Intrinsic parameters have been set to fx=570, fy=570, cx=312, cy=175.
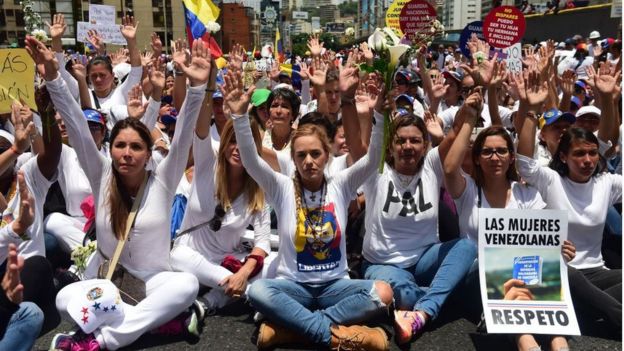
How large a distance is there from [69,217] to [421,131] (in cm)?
292

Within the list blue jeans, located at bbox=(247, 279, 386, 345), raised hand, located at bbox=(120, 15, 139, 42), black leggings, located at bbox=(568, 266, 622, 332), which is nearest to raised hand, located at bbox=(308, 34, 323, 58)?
raised hand, located at bbox=(120, 15, 139, 42)

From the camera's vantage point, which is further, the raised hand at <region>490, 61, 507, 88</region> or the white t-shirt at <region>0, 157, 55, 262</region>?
the raised hand at <region>490, 61, 507, 88</region>

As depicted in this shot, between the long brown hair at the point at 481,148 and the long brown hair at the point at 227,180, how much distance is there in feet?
5.16

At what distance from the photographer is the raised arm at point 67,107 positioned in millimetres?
3298

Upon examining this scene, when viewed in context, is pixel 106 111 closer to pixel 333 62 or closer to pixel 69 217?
pixel 69 217

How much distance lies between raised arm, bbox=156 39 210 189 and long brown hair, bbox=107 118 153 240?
8.5 inches

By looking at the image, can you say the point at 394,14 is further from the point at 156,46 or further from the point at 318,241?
the point at 318,241

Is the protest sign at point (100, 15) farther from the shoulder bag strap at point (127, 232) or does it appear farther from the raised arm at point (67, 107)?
the shoulder bag strap at point (127, 232)

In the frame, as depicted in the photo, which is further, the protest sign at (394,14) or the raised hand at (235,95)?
the protest sign at (394,14)

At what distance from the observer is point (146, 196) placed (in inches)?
143

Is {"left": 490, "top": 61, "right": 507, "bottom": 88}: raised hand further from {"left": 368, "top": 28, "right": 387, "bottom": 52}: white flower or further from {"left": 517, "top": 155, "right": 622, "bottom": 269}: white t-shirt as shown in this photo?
{"left": 368, "top": 28, "right": 387, "bottom": 52}: white flower

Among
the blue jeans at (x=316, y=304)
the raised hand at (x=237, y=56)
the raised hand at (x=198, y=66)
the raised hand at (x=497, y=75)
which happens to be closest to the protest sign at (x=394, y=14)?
Result: the raised hand at (x=237, y=56)

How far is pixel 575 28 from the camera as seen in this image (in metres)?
21.2

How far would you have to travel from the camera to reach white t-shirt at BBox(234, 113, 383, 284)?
3621 mm
